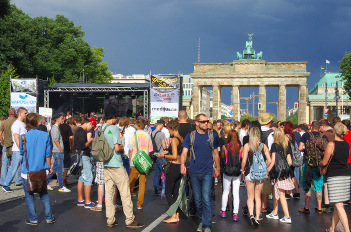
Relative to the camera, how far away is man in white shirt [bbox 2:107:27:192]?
426 inches

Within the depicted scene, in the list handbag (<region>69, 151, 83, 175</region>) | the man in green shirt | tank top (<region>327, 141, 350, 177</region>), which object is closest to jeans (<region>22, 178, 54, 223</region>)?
the man in green shirt

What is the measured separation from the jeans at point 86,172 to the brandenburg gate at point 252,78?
5615cm

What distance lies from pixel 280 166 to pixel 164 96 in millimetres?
20210

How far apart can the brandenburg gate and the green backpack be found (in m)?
57.6

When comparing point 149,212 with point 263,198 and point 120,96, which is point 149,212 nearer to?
point 263,198

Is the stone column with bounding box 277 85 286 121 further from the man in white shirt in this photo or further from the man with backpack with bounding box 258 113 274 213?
the man with backpack with bounding box 258 113 274 213

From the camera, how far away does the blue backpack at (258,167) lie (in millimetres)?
7938

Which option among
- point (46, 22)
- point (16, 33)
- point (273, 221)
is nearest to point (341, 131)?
point (273, 221)

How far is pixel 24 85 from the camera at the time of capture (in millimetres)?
29047

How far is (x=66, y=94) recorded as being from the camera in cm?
3541

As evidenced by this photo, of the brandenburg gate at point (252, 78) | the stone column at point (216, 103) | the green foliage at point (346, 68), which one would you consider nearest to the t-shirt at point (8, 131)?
the green foliage at point (346, 68)

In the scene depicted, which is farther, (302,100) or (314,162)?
(302,100)

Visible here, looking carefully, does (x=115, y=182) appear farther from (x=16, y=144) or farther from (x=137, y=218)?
(x=16, y=144)

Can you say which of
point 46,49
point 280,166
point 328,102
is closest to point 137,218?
point 280,166
